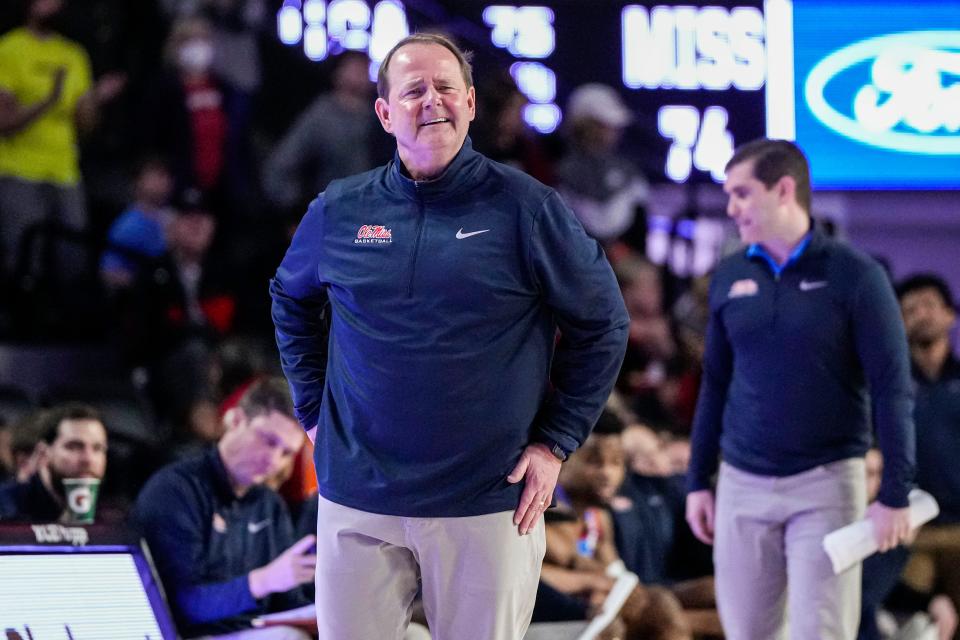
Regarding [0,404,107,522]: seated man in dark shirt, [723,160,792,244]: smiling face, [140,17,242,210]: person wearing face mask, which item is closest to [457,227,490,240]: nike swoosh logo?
[723,160,792,244]: smiling face

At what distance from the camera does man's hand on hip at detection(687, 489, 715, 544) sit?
4.78m

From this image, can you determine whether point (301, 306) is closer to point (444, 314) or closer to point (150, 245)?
point (444, 314)

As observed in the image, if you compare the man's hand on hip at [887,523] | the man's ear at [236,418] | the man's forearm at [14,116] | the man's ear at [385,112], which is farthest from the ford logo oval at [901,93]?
the man's ear at [385,112]

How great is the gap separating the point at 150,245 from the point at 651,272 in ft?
10.2

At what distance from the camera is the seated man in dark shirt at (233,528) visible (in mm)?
4789

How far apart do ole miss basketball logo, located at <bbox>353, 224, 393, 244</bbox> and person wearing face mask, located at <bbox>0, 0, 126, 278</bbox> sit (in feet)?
17.0

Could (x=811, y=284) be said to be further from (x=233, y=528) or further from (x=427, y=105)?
(x=233, y=528)

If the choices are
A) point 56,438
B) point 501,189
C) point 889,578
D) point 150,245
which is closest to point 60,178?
point 150,245

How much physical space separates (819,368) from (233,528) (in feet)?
7.07

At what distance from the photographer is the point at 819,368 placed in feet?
14.3

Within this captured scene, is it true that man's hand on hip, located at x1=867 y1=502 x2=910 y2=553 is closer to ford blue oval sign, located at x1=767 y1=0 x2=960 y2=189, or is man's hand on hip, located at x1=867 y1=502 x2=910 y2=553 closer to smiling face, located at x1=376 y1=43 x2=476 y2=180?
smiling face, located at x1=376 y1=43 x2=476 y2=180

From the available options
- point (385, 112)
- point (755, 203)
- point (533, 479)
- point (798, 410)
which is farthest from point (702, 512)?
point (385, 112)

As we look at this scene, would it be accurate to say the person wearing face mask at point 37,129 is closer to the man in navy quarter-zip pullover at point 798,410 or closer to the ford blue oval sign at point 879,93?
the man in navy quarter-zip pullover at point 798,410

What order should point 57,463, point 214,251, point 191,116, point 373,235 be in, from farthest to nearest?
point 191,116 < point 214,251 < point 57,463 < point 373,235
